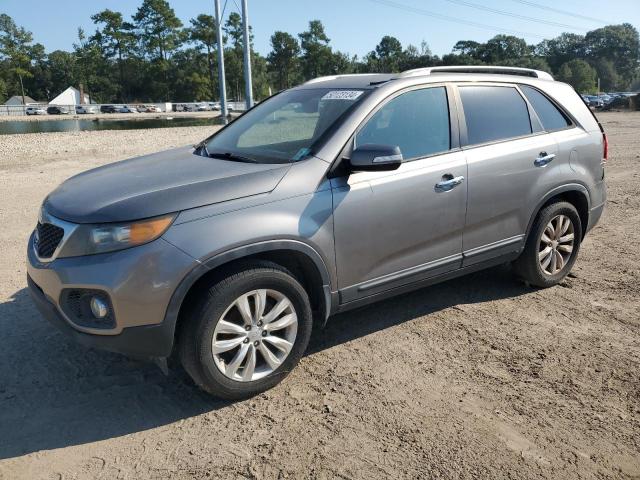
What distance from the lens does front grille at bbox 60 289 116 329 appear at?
2.95 m

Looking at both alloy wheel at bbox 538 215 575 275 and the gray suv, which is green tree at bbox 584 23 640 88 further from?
the gray suv

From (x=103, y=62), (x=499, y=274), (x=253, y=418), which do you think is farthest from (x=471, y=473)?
(x=103, y=62)

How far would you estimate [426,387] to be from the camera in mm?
3422

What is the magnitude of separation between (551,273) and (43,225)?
4042 millimetres

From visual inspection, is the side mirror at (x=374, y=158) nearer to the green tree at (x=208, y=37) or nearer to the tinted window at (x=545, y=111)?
the tinted window at (x=545, y=111)

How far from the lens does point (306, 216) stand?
3.33m

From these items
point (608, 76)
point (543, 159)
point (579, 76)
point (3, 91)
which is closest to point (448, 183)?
point (543, 159)

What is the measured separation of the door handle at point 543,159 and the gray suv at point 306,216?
0.01 m

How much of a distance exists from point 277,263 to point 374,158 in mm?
861

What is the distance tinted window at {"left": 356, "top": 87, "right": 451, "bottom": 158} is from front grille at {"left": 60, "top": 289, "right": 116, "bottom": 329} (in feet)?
6.01

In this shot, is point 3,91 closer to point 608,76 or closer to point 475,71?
point 475,71

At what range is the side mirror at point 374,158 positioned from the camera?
3367mm

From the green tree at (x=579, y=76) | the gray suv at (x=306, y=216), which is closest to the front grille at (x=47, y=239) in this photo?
the gray suv at (x=306, y=216)

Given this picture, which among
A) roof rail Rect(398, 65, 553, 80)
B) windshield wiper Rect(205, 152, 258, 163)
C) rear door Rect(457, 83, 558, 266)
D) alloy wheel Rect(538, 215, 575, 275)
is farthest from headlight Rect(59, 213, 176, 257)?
alloy wheel Rect(538, 215, 575, 275)
